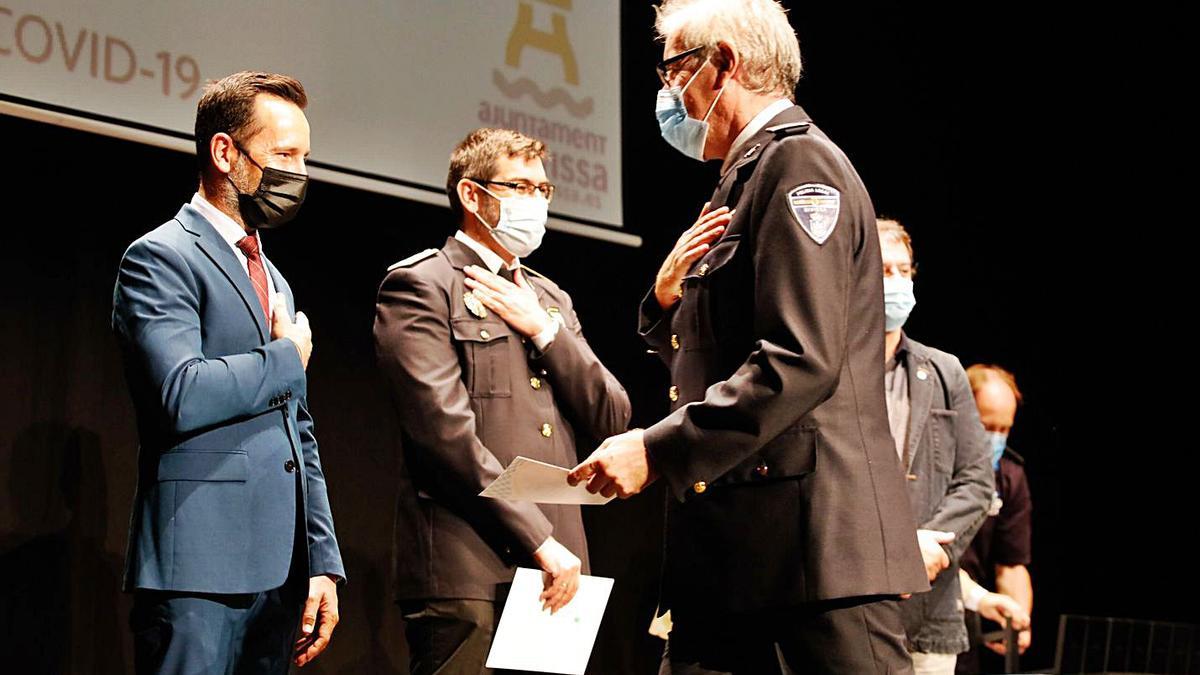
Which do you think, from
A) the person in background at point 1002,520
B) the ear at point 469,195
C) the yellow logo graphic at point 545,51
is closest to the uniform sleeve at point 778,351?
the ear at point 469,195

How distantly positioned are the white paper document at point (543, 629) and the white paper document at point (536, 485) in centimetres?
81

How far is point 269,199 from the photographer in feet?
7.88

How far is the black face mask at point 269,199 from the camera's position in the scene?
2.40 metres

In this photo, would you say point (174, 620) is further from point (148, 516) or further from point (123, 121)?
point (123, 121)

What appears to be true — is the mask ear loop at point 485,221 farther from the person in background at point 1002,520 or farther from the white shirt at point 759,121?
the person in background at point 1002,520

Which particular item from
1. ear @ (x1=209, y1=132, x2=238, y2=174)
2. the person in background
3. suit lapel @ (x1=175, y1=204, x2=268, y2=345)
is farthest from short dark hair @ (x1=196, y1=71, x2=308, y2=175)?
the person in background

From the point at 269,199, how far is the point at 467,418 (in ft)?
2.03

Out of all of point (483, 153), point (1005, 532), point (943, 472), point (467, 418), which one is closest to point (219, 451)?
point (467, 418)

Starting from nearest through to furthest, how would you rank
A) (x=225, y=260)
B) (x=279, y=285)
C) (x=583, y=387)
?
(x=225, y=260) → (x=279, y=285) → (x=583, y=387)

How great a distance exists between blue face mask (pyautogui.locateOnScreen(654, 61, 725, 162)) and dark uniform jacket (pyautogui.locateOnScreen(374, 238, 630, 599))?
33.3 inches

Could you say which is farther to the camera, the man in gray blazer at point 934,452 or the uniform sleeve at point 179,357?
the man in gray blazer at point 934,452

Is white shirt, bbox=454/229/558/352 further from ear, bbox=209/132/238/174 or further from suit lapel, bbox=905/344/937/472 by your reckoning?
suit lapel, bbox=905/344/937/472

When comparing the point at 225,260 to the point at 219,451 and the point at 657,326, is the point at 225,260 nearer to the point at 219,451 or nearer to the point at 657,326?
the point at 219,451

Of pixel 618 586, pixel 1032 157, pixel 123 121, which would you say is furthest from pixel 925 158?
pixel 123 121
